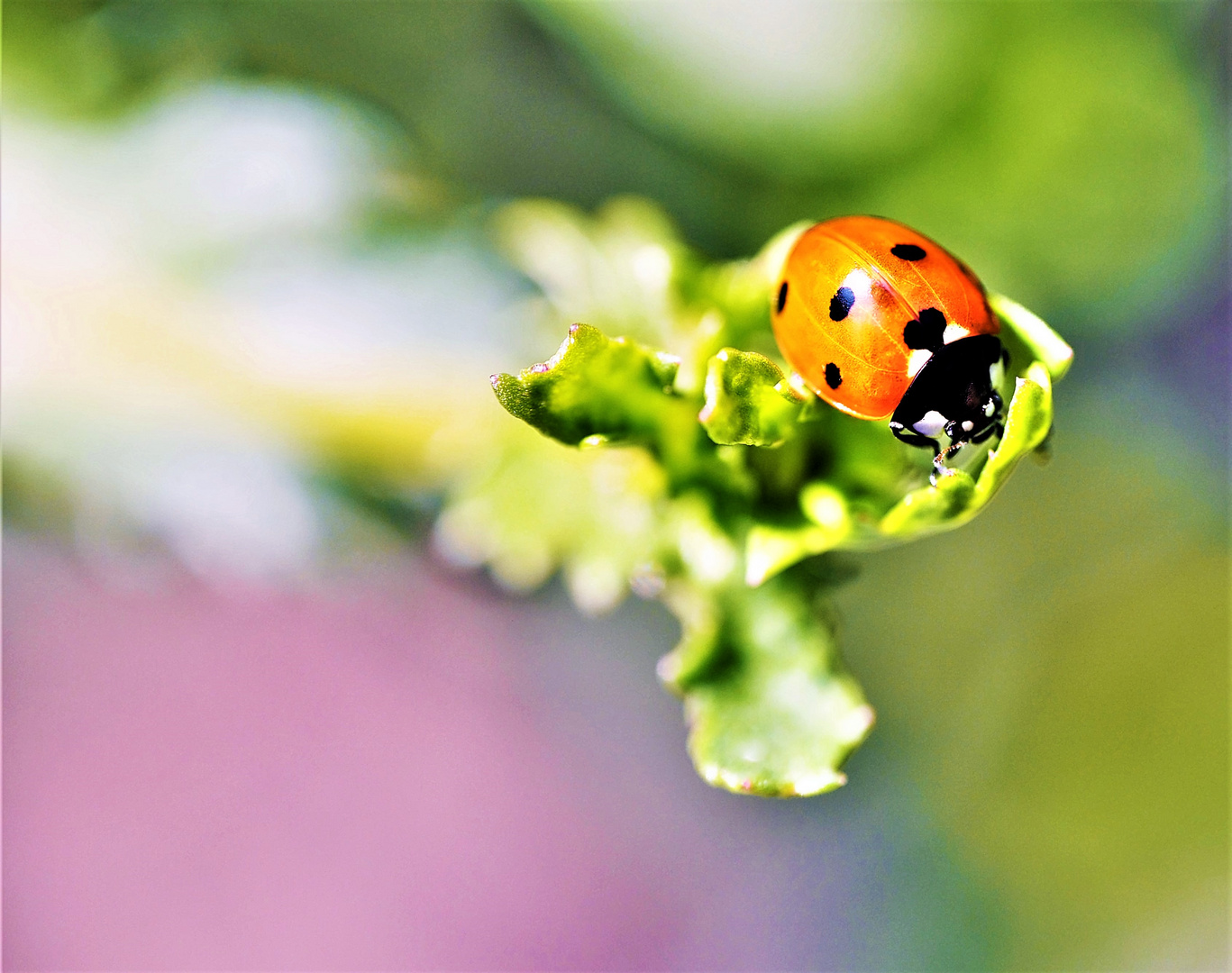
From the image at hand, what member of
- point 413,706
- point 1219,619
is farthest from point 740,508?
point 413,706

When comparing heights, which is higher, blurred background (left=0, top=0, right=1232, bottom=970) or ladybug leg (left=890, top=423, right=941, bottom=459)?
blurred background (left=0, top=0, right=1232, bottom=970)

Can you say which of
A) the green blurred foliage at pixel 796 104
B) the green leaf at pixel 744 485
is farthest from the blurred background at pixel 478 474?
the green leaf at pixel 744 485

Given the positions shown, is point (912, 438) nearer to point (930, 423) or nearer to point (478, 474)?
point (930, 423)

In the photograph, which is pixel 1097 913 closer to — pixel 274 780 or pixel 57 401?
pixel 274 780

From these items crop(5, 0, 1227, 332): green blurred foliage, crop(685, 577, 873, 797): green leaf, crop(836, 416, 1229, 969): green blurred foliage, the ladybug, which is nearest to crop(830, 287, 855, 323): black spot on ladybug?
the ladybug

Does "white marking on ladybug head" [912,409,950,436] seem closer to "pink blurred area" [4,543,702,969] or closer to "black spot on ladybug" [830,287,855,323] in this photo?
"black spot on ladybug" [830,287,855,323]

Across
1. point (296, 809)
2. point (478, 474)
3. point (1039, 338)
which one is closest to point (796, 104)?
point (478, 474)

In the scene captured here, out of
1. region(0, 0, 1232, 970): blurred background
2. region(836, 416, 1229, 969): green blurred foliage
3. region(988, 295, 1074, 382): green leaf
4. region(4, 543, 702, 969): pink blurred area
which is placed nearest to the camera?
region(988, 295, 1074, 382): green leaf

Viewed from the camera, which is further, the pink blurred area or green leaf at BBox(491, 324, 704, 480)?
the pink blurred area
